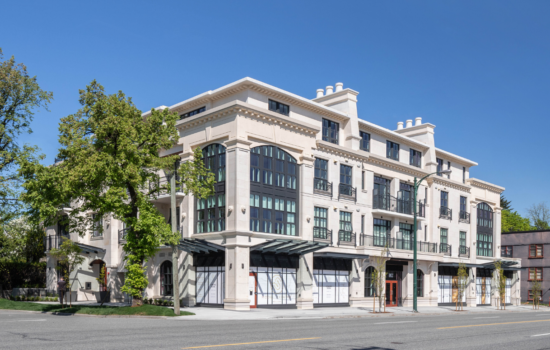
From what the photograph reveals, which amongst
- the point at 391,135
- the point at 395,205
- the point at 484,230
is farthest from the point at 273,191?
the point at 484,230

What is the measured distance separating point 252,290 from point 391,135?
19.9 m

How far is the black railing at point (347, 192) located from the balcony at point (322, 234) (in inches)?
115

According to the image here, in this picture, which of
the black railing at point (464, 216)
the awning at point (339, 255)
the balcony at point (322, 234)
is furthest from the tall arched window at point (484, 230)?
the balcony at point (322, 234)

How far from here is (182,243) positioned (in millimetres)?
32938

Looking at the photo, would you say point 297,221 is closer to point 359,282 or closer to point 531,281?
point 359,282

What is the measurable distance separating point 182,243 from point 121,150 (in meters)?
9.07

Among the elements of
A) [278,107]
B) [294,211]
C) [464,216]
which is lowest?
[464,216]

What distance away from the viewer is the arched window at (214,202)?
33.4 metres

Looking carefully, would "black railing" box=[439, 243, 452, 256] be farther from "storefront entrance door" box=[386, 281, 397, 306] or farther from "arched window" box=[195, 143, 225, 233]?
"arched window" box=[195, 143, 225, 233]

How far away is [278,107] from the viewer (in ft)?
119

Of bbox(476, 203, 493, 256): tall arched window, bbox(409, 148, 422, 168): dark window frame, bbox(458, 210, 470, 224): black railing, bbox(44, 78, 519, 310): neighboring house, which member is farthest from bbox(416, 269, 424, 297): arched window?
bbox(476, 203, 493, 256): tall arched window

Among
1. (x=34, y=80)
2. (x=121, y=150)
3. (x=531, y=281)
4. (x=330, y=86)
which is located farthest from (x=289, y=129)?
(x=531, y=281)

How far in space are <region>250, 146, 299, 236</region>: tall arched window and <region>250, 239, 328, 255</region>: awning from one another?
1.28m

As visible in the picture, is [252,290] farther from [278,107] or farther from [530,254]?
[530,254]
